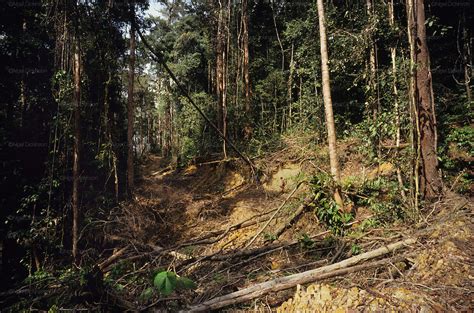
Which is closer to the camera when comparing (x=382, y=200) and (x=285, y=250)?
(x=285, y=250)

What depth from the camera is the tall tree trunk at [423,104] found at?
5180mm

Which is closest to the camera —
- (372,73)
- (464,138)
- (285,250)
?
(285,250)

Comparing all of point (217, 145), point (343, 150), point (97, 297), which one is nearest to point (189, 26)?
point (217, 145)

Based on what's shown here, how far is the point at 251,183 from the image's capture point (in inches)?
406

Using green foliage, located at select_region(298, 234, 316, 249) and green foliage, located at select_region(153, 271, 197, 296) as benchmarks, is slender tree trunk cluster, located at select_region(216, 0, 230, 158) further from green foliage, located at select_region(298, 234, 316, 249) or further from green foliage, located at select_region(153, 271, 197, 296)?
green foliage, located at select_region(153, 271, 197, 296)

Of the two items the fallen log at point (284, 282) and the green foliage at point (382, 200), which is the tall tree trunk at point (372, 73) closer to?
the green foliage at point (382, 200)

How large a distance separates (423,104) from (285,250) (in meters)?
3.83

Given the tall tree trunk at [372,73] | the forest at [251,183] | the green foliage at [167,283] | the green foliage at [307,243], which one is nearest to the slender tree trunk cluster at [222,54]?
the forest at [251,183]

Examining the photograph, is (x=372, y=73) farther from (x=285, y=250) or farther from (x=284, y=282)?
(x=284, y=282)

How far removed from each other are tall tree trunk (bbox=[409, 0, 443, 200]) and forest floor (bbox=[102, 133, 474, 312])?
0.68 m

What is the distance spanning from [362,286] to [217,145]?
12516mm

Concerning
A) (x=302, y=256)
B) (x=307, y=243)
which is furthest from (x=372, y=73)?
(x=302, y=256)

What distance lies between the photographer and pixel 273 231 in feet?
19.9

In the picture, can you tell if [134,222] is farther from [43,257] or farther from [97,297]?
[97,297]
